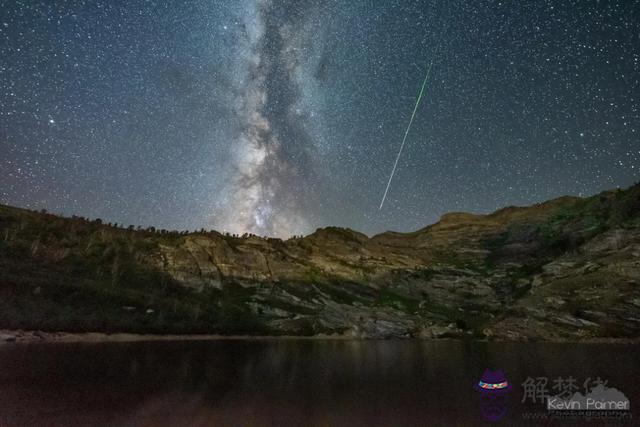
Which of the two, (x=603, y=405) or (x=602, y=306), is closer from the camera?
(x=603, y=405)

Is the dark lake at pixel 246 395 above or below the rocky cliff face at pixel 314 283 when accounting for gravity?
below

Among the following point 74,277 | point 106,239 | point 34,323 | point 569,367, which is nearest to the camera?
point 569,367

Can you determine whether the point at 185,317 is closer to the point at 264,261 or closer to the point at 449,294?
the point at 264,261

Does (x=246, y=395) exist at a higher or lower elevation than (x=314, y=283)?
lower

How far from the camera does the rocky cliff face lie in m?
93.9

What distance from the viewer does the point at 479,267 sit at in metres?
192

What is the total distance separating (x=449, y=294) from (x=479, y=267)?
33182 millimetres

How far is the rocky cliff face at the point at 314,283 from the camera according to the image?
93938 mm

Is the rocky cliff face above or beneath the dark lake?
above

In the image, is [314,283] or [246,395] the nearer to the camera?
[246,395]

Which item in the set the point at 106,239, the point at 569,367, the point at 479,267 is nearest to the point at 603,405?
the point at 569,367

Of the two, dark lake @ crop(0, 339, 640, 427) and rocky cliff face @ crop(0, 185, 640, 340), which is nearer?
dark lake @ crop(0, 339, 640, 427)

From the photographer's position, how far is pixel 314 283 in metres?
166

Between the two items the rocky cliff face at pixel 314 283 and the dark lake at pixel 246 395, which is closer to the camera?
the dark lake at pixel 246 395
